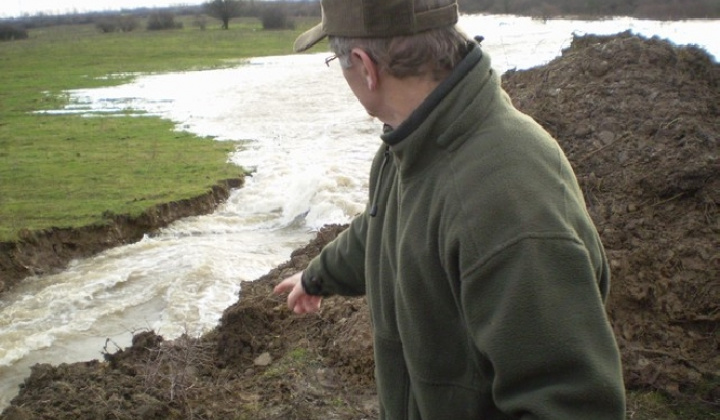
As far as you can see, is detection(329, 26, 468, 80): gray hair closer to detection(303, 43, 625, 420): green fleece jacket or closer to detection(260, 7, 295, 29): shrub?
detection(303, 43, 625, 420): green fleece jacket

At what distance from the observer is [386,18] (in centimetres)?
183

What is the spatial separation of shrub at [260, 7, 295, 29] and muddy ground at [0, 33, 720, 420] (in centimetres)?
5945

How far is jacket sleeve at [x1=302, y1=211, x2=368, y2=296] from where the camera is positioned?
2.65 metres

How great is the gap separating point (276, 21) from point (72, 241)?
58.2m

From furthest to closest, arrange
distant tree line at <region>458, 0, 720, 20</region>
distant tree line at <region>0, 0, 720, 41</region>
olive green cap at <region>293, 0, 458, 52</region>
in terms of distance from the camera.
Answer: distant tree line at <region>0, 0, 720, 41</region>
distant tree line at <region>458, 0, 720, 20</region>
olive green cap at <region>293, 0, 458, 52</region>

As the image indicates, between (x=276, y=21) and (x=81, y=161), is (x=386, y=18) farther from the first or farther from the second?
(x=276, y=21)

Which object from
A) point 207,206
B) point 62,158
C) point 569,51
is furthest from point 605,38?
point 62,158

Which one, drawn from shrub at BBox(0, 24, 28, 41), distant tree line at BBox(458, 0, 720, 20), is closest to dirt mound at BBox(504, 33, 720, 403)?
distant tree line at BBox(458, 0, 720, 20)

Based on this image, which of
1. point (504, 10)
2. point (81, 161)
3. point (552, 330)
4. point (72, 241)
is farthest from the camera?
point (504, 10)

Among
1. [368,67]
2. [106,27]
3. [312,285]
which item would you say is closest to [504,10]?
[106,27]

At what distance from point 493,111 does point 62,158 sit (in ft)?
47.9

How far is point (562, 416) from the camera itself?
153cm

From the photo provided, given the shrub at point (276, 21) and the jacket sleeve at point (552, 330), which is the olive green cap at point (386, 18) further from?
the shrub at point (276, 21)

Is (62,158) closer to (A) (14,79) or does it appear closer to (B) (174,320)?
(B) (174,320)
